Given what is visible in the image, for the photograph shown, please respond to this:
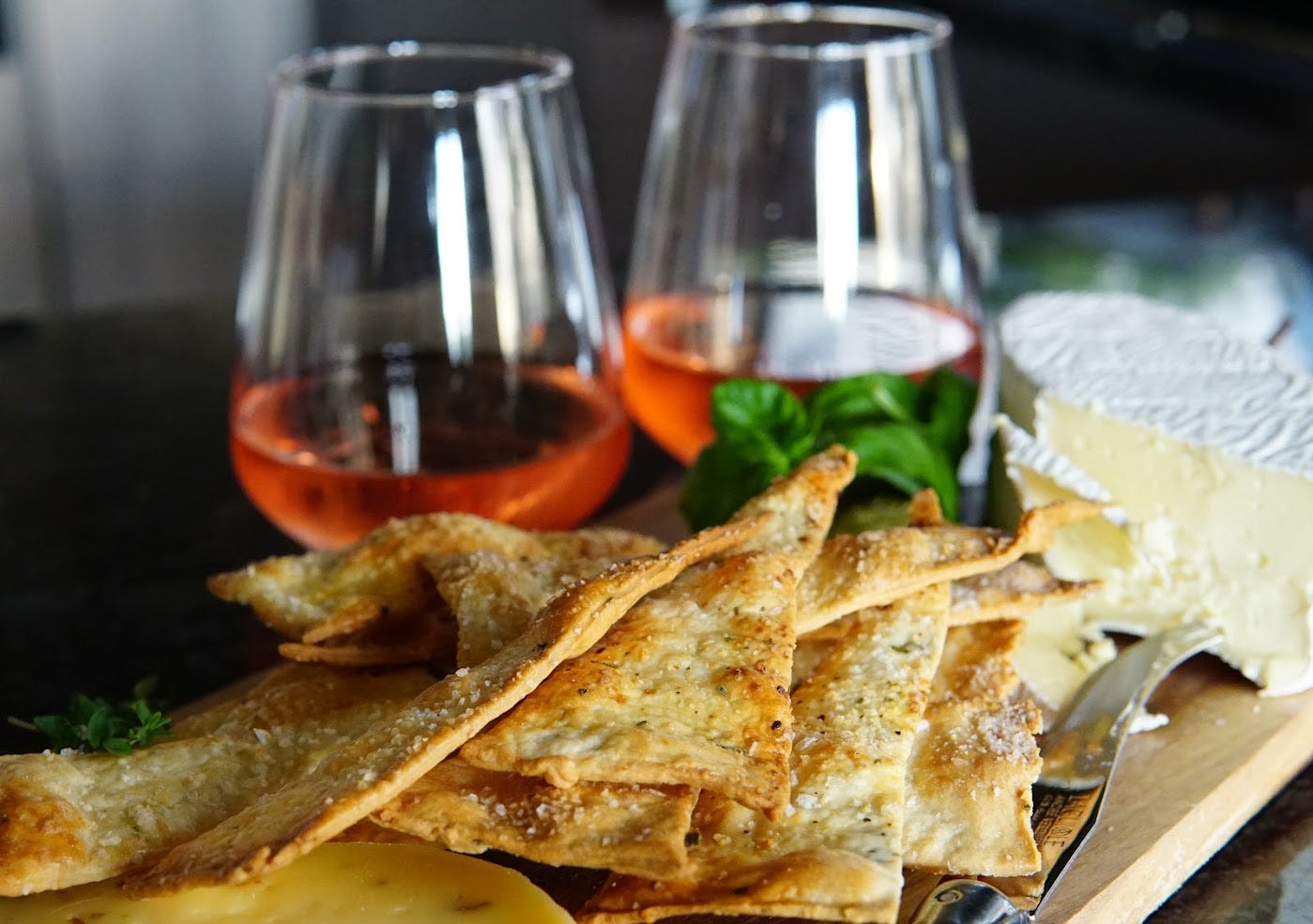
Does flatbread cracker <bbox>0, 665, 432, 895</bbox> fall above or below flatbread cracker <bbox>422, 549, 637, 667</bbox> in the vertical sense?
below

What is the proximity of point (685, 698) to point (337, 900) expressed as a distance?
0.27 m

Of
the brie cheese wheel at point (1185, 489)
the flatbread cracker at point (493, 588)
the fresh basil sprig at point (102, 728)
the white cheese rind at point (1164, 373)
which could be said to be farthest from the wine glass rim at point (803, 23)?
the fresh basil sprig at point (102, 728)

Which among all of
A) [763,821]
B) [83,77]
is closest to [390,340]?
[763,821]

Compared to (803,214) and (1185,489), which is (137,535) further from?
(1185,489)

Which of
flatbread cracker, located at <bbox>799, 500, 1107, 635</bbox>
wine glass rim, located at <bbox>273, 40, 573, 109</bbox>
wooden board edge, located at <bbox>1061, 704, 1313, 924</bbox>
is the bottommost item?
wooden board edge, located at <bbox>1061, 704, 1313, 924</bbox>

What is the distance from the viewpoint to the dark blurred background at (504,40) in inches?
166

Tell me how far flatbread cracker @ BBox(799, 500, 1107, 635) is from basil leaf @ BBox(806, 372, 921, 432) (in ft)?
0.89

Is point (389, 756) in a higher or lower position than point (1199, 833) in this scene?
higher

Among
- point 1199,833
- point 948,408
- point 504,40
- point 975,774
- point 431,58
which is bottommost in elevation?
point 1199,833

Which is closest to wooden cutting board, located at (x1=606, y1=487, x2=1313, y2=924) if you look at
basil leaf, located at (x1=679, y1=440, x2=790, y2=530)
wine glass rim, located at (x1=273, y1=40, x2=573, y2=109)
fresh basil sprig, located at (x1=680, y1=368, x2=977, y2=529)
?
fresh basil sprig, located at (x1=680, y1=368, x2=977, y2=529)

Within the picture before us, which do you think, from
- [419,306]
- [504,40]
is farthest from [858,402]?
[504,40]

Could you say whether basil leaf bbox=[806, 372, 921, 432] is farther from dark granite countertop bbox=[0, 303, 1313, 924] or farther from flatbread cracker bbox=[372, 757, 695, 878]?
flatbread cracker bbox=[372, 757, 695, 878]

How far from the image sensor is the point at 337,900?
1.02 metres

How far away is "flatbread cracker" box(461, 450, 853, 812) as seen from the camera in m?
0.97
